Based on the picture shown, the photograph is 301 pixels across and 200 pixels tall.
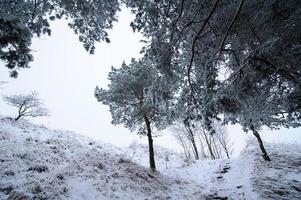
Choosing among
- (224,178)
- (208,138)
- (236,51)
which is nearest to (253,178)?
(224,178)

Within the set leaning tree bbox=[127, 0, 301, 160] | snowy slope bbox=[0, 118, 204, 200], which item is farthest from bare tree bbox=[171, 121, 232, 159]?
leaning tree bbox=[127, 0, 301, 160]

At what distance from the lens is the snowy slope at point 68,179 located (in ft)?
22.7

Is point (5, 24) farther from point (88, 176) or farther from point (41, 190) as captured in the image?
point (88, 176)

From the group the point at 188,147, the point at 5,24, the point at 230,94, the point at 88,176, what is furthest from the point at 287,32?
the point at 188,147

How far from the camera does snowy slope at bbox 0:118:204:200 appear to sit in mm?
6922

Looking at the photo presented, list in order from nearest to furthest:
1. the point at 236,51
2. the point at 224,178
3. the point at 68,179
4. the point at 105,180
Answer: the point at 236,51 → the point at 68,179 → the point at 105,180 → the point at 224,178

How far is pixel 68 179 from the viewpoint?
8188 millimetres

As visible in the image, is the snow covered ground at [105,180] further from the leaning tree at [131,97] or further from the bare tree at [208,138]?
the bare tree at [208,138]

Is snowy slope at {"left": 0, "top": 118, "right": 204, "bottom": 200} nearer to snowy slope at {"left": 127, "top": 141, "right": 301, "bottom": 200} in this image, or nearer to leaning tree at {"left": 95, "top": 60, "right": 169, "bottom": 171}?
snowy slope at {"left": 127, "top": 141, "right": 301, "bottom": 200}

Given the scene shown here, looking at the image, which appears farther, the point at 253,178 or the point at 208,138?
the point at 208,138

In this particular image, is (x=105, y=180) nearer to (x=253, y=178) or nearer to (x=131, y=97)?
(x=131, y=97)

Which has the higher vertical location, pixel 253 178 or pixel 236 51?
pixel 236 51

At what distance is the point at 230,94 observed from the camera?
5426mm

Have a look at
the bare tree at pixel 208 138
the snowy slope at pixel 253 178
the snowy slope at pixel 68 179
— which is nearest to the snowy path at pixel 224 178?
the snowy slope at pixel 253 178
